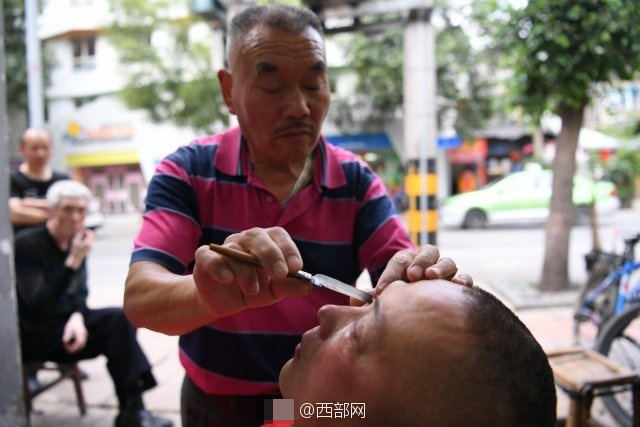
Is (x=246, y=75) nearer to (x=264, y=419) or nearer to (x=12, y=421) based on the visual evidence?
(x=264, y=419)

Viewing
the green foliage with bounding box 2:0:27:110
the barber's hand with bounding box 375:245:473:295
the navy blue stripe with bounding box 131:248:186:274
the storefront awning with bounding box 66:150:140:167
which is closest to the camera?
the barber's hand with bounding box 375:245:473:295

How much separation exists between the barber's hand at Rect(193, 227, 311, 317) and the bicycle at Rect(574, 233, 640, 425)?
2.83 m

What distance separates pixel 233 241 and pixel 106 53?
76.6ft

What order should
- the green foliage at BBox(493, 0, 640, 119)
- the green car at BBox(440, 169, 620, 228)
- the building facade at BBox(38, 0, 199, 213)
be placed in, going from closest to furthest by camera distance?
the green foliage at BBox(493, 0, 640, 119)
the green car at BBox(440, 169, 620, 228)
the building facade at BBox(38, 0, 199, 213)

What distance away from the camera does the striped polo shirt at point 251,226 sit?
4.73 feet

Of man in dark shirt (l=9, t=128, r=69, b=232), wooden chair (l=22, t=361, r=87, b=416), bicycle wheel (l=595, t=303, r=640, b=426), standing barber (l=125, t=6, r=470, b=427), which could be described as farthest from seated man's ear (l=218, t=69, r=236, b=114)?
bicycle wheel (l=595, t=303, r=640, b=426)

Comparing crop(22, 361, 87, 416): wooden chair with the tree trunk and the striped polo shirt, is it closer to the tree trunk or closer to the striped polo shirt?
the striped polo shirt

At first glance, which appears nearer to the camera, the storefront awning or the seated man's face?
the seated man's face

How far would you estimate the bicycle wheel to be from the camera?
10.6ft

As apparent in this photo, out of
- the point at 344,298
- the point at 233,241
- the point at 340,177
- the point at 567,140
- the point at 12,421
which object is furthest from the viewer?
the point at 567,140

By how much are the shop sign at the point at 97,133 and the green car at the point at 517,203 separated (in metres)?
11.4

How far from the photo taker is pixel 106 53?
21828mm

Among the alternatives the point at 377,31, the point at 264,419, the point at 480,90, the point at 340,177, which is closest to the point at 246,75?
the point at 340,177

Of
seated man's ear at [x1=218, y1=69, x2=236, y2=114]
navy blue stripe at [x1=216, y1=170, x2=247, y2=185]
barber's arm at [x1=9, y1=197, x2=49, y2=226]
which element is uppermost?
seated man's ear at [x1=218, y1=69, x2=236, y2=114]
